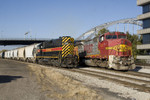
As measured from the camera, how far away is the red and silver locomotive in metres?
15.1

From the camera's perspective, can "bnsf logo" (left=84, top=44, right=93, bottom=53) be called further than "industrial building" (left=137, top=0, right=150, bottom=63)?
No

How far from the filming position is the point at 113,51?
15734 millimetres

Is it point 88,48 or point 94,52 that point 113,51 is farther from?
point 88,48

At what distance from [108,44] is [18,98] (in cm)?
1179

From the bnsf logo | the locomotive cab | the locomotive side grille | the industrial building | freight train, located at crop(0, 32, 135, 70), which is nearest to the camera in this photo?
the locomotive cab

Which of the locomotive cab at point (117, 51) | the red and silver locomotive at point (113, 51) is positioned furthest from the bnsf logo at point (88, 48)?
the locomotive cab at point (117, 51)

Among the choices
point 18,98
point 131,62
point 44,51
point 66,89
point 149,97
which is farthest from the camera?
point 44,51

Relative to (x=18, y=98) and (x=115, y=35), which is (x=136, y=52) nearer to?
(x=115, y=35)

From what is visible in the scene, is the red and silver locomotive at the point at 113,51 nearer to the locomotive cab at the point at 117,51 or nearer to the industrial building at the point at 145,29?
the locomotive cab at the point at 117,51

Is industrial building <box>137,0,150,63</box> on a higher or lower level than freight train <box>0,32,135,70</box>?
higher

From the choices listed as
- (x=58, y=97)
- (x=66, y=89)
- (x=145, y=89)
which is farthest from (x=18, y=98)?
(x=145, y=89)

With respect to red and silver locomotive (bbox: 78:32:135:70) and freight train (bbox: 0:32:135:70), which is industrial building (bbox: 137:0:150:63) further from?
red and silver locomotive (bbox: 78:32:135:70)

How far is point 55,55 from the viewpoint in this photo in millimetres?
20688

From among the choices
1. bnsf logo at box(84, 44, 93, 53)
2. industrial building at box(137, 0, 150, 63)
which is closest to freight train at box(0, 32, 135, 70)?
bnsf logo at box(84, 44, 93, 53)
